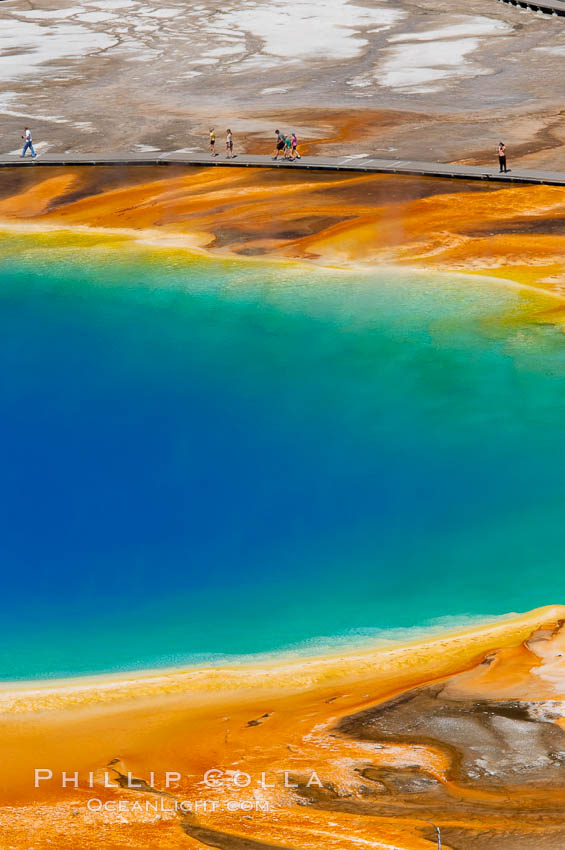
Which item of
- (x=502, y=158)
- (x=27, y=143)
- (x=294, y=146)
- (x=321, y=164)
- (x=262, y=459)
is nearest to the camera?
(x=262, y=459)

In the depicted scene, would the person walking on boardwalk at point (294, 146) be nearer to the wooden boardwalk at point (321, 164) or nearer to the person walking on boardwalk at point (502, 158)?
the wooden boardwalk at point (321, 164)

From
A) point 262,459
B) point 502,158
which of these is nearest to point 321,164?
point 502,158

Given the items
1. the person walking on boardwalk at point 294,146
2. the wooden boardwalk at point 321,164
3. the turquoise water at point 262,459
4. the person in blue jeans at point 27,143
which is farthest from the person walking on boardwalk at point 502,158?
the person in blue jeans at point 27,143

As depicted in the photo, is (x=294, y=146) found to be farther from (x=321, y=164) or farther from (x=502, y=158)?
(x=502, y=158)

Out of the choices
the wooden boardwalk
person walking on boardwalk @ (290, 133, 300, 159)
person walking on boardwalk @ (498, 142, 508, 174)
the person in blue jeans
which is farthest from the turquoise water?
the person in blue jeans

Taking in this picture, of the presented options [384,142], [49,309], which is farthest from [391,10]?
[49,309]

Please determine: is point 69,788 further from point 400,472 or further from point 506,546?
point 400,472

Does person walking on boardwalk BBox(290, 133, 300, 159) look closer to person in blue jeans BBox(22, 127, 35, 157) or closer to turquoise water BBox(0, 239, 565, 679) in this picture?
turquoise water BBox(0, 239, 565, 679)
